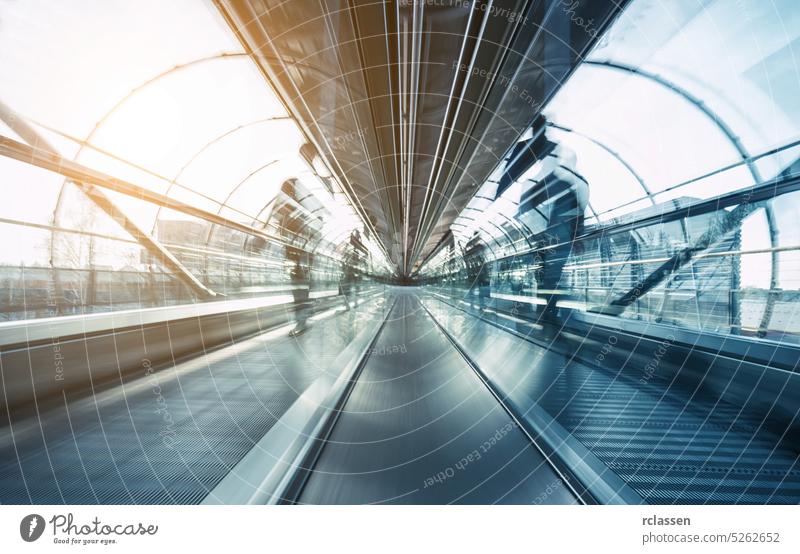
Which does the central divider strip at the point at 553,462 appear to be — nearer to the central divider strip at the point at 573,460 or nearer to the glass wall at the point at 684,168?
the central divider strip at the point at 573,460

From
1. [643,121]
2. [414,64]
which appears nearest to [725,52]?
[643,121]

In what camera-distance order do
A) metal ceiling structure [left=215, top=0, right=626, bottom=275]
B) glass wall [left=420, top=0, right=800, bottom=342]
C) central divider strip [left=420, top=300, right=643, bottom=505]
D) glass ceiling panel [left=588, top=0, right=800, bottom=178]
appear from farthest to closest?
glass wall [left=420, top=0, right=800, bottom=342], glass ceiling panel [left=588, top=0, right=800, bottom=178], central divider strip [left=420, top=300, right=643, bottom=505], metal ceiling structure [left=215, top=0, right=626, bottom=275]

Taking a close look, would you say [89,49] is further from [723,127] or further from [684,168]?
[723,127]

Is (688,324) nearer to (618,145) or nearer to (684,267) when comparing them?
(684,267)

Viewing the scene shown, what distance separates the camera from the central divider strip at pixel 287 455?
1.05 meters

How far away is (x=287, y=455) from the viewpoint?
4.22 feet

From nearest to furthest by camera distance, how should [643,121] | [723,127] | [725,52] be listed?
[725,52] < [723,127] < [643,121]

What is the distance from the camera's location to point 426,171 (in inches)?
110

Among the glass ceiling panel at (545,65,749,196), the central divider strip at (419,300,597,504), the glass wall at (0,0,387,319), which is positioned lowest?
the central divider strip at (419,300,597,504)

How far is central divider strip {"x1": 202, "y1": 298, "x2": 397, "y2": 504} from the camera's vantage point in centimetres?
105

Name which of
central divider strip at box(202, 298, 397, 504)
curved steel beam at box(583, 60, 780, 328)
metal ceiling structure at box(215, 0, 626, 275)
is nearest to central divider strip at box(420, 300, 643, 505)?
central divider strip at box(202, 298, 397, 504)

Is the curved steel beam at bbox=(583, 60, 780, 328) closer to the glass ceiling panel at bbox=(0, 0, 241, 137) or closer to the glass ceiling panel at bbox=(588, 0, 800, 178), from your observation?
the glass ceiling panel at bbox=(588, 0, 800, 178)

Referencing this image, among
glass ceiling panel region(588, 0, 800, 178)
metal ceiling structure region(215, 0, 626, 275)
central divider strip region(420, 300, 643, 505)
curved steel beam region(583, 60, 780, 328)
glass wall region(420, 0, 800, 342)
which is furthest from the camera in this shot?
curved steel beam region(583, 60, 780, 328)

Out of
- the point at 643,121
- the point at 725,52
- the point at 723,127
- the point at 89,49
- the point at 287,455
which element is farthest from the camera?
the point at 643,121
